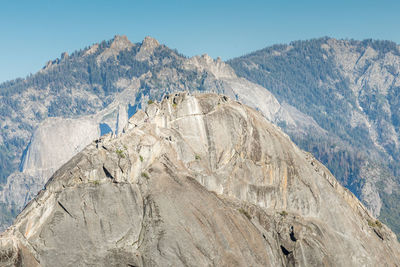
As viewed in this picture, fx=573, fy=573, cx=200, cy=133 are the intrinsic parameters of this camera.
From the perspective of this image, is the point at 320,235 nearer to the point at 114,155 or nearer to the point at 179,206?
the point at 179,206

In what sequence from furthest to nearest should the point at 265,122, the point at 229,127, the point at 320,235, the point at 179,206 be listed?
the point at 265,122
the point at 229,127
the point at 320,235
the point at 179,206

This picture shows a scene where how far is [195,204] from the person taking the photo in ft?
232

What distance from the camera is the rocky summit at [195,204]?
2514 inches

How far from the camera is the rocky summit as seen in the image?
63844mm

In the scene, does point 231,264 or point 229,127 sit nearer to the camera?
point 231,264

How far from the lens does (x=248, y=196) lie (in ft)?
266

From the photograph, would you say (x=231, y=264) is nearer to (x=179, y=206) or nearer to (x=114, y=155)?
(x=179, y=206)

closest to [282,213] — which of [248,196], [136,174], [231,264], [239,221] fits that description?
[248,196]

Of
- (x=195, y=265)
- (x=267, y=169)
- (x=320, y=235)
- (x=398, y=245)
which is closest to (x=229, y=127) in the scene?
(x=267, y=169)

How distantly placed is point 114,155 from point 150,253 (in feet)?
42.2

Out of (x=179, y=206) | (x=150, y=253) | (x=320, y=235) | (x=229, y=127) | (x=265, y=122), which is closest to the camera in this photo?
(x=150, y=253)

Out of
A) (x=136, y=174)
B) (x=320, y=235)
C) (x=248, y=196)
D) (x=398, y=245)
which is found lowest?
(x=398, y=245)

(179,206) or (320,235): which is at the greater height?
(179,206)

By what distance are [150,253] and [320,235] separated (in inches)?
1062
